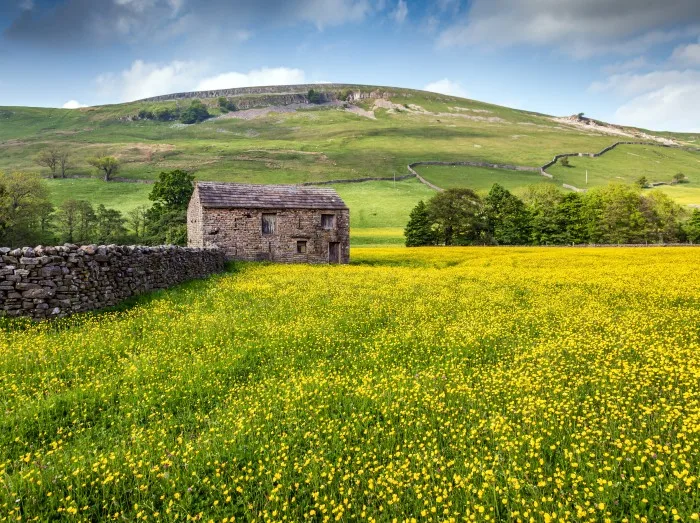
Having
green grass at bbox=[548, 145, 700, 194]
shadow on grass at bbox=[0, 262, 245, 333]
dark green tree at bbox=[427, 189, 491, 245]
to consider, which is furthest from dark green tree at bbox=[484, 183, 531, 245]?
green grass at bbox=[548, 145, 700, 194]

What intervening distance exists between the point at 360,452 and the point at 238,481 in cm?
161

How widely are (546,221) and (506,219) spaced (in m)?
7.45

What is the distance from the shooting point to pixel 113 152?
536 feet

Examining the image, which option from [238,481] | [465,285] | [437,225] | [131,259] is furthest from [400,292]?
[437,225]

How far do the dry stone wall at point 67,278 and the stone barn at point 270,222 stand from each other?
64.7ft

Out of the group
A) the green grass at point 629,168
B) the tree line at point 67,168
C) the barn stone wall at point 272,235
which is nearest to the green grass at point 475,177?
the green grass at point 629,168

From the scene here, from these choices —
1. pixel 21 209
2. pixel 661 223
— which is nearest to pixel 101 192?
pixel 21 209

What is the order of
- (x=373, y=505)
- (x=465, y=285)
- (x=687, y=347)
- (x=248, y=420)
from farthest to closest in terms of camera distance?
(x=465, y=285)
(x=687, y=347)
(x=248, y=420)
(x=373, y=505)

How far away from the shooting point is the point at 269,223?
127 feet

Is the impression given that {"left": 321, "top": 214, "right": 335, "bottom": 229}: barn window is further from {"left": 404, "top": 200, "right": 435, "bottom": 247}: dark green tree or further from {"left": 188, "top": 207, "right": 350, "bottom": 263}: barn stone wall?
{"left": 404, "top": 200, "right": 435, "bottom": 247}: dark green tree

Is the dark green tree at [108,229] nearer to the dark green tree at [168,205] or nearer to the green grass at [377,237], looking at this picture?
the dark green tree at [168,205]

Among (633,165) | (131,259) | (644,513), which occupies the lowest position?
(644,513)

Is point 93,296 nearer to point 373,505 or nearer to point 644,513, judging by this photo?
point 373,505

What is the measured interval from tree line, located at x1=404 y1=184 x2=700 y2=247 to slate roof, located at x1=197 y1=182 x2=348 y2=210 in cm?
3590
